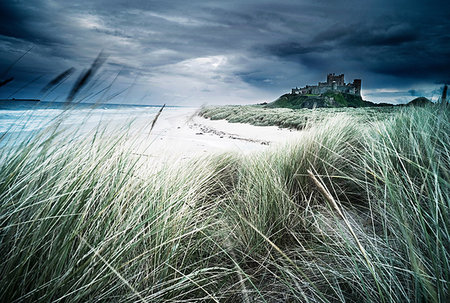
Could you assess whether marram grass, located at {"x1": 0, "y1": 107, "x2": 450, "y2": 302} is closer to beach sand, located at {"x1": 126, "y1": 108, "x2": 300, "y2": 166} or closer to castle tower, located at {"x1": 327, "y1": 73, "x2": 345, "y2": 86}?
beach sand, located at {"x1": 126, "y1": 108, "x2": 300, "y2": 166}

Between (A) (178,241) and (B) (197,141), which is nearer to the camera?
(A) (178,241)

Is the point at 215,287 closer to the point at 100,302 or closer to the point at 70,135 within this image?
the point at 100,302

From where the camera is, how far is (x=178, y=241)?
1084mm

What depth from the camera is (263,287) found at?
1093mm

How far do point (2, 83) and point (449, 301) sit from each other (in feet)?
5.45

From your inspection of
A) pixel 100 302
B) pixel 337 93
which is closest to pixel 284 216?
pixel 100 302

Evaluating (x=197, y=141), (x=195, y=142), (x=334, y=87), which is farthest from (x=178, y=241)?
(x=334, y=87)

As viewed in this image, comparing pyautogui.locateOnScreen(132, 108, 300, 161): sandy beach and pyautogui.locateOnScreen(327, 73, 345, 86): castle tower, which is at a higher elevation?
pyautogui.locateOnScreen(327, 73, 345, 86): castle tower

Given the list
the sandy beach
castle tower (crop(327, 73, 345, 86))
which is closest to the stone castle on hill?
castle tower (crop(327, 73, 345, 86))

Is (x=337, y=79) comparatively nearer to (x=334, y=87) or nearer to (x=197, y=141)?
(x=334, y=87)

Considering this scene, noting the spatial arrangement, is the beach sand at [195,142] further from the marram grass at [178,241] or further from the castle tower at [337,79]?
the castle tower at [337,79]

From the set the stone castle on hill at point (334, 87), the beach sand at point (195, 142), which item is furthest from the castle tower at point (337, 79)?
the beach sand at point (195, 142)

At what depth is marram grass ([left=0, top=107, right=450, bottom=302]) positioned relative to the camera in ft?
2.47

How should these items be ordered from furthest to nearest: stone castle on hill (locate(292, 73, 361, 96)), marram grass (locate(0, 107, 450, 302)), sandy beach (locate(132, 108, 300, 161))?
stone castle on hill (locate(292, 73, 361, 96)) < sandy beach (locate(132, 108, 300, 161)) < marram grass (locate(0, 107, 450, 302))
